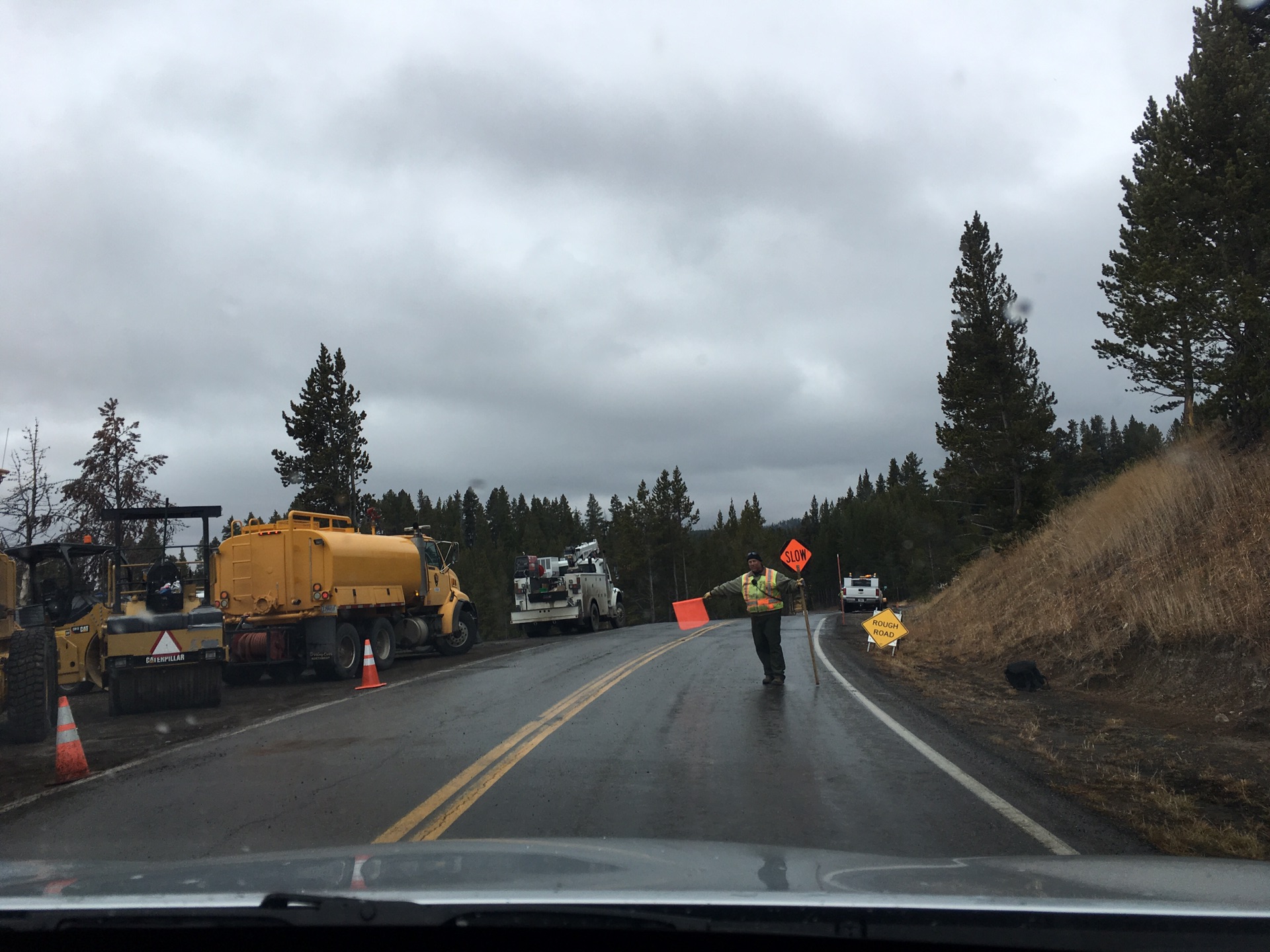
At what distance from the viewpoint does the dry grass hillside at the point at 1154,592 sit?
11.1 m

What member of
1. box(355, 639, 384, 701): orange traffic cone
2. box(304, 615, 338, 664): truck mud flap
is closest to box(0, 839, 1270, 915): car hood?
box(355, 639, 384, 701): orange traffic cone

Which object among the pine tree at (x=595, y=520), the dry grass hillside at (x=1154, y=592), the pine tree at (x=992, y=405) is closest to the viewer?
the dry grass hillside at (x=1154, y=592)

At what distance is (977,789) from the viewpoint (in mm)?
6859

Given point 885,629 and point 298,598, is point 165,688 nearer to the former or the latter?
point 298,598

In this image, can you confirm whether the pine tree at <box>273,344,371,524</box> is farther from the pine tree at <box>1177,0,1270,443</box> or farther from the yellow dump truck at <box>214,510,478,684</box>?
the pine tree at <box>1177,0,1270,443</box>

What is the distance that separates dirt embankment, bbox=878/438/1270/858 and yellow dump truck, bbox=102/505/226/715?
10.1m

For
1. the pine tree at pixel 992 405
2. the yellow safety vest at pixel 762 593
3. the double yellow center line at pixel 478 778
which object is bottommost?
the double yellow center line at pixel 478 778

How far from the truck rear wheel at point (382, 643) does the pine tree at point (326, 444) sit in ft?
76.3

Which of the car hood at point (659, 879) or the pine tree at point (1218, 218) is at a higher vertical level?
the pine tree at point (1218, 218)

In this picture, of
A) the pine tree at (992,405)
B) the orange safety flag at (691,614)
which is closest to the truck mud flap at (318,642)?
the orange safety flag at (691,614)

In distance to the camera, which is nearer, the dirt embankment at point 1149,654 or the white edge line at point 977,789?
the white edge line at point 977,789

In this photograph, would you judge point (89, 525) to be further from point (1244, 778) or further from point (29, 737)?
point (1244, 778)

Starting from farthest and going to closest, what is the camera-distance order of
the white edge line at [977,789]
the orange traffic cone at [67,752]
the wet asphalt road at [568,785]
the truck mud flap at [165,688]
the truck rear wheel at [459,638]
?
the truck rear wheel at [459,638]
the truck mud flap at [165,688]
the orange traffic cone at [67,752]
the wet asphalt road at [568,785]
the white edge line at [977,789]

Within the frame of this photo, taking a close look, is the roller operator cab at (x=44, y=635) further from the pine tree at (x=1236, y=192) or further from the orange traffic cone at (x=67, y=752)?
the pine tree at (x=1236, y=192)
